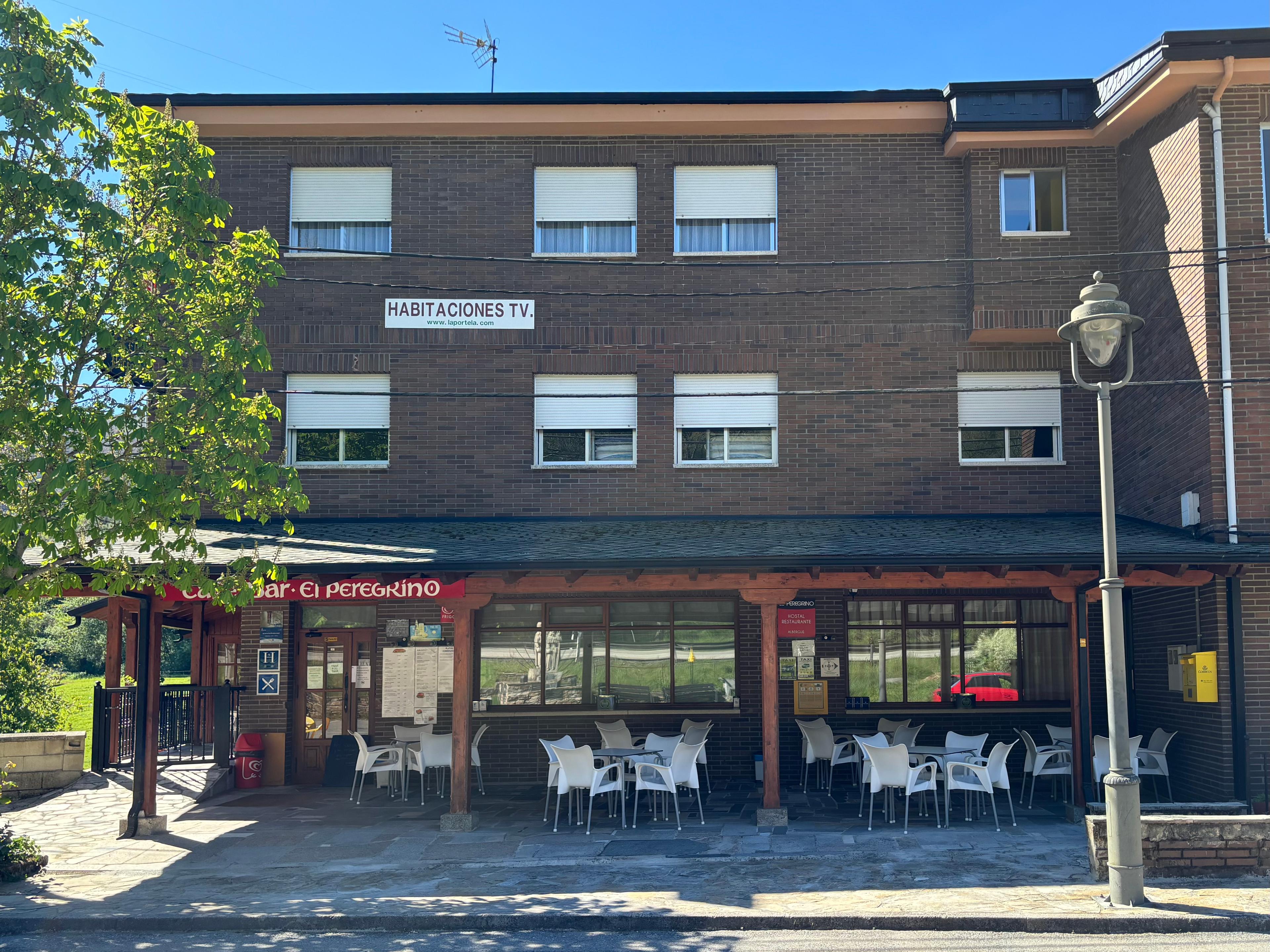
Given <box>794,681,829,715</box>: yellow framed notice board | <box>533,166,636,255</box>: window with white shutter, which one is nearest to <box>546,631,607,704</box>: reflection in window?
<box>794,681,829,715</box>: yellow framed notice board

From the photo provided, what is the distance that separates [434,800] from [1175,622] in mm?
9366

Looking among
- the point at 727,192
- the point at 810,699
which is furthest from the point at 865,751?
the point at 727,192

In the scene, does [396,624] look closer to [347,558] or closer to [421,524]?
[421,524]

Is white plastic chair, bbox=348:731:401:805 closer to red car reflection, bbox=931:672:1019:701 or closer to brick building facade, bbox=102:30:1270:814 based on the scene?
brick building facade, bbox=102:30:1270:814

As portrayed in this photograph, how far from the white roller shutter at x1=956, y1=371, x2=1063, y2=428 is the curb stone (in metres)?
8.37

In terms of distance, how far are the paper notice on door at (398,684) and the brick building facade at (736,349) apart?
0.13 meters

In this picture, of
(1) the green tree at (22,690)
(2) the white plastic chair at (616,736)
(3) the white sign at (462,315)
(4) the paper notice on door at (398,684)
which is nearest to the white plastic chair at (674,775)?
(2) the white plastic chair at (616,736)

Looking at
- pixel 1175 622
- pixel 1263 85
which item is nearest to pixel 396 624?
pixel 1175 622

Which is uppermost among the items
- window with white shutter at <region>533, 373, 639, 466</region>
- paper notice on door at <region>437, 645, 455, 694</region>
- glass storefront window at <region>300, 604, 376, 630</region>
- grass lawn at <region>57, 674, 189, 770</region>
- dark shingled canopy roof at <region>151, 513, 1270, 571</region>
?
window with white shutter at <region>533, 373, 639, 466</region>

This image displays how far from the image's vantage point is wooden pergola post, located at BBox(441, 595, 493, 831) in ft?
41.2

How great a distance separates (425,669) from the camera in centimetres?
1611

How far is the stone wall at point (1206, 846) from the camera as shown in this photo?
938 centimetres

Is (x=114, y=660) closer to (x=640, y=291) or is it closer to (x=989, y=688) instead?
(x=640, y=291)

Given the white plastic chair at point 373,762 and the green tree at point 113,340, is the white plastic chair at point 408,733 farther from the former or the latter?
the green tree at point 113,340
